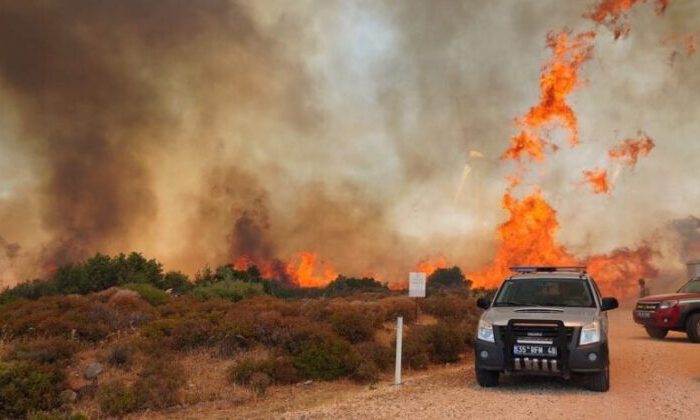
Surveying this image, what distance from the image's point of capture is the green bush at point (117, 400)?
10.1 m

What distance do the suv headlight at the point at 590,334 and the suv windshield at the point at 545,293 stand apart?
1.10 meters

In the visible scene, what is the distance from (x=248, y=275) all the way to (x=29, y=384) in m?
34.7

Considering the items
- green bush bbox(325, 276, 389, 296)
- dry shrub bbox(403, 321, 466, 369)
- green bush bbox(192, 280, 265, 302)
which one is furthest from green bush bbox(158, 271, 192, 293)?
dry shrub bbox(403, 321, 466, 369)

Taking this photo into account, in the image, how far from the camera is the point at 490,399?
9.51 meters

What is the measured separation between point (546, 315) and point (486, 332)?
3.57ft

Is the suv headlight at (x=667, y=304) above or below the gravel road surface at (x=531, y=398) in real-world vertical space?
above

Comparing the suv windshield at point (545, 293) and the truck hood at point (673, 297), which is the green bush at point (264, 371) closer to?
the suv windshield at point (545, 293)

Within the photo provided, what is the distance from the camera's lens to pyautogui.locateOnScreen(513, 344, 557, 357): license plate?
952 centimetres

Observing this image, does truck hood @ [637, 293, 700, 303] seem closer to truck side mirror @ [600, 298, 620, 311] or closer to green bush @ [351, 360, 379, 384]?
truck side mirror @ [600, 298, 620, 311]

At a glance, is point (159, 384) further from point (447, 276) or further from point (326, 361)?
point (447, 276)

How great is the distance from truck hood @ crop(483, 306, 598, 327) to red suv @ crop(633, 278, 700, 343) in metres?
9.16

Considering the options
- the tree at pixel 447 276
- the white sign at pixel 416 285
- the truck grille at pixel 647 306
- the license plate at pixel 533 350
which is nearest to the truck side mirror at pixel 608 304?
the license plate at pixel 533 350

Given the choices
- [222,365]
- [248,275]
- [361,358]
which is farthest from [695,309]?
[248,275]

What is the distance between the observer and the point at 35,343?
13.3 m
